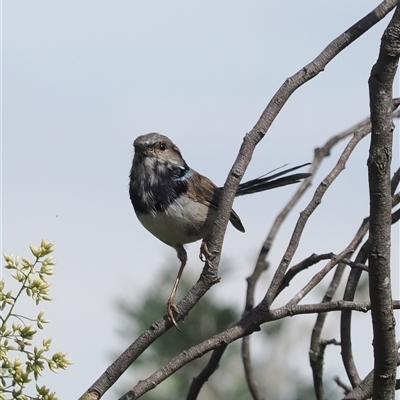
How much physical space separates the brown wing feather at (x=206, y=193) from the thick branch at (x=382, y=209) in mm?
2400

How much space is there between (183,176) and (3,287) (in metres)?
2.88

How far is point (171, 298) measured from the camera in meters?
4.34

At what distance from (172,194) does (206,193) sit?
26 centimetres

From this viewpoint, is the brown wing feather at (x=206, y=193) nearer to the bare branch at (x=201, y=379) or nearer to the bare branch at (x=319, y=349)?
the bare branch at (x=319, y=349)

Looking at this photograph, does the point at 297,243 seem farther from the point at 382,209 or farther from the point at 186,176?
the point at 186,176

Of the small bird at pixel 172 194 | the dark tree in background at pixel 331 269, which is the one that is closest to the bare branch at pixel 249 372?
the dark tree in background at pixel 331 269

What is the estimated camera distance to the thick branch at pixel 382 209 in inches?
99.3

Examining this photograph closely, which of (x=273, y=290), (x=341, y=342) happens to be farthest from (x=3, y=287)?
(x=341, y=342)

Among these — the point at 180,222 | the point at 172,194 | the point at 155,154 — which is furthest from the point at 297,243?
the point at 155,154

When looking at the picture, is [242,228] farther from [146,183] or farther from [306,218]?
[306,218]

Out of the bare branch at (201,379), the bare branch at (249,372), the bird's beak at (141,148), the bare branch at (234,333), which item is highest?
the bird's beak at (141,148)

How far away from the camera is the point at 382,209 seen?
2611 mm

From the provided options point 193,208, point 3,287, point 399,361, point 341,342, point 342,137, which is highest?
point 342,137

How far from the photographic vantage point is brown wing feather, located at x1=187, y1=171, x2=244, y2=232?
5094 mm
